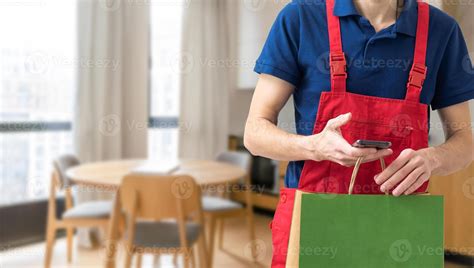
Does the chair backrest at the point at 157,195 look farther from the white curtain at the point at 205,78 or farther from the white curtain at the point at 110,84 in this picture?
the white curtain at the point at 205,78

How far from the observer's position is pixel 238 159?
285cm

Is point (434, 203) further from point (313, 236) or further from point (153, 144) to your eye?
point (153, 144)

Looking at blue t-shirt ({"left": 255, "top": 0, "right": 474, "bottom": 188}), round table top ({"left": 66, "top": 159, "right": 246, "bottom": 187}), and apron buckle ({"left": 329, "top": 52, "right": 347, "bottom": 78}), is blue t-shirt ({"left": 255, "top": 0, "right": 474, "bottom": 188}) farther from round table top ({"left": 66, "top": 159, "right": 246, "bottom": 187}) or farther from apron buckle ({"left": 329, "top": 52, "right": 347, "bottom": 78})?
round table top ({"left": 66, "top": 159, "right": 246, "bottom": 187})

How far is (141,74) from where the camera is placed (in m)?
3.41

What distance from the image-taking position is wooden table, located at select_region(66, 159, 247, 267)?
6.62 ft

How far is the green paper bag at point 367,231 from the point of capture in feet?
2.14

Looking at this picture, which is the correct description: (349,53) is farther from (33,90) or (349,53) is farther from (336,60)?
(33,90)

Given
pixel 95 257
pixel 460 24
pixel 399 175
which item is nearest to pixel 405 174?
pixel 399 175

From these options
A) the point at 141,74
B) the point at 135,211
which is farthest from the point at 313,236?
the point at 141,74

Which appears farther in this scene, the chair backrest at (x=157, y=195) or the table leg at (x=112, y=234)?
the table leg at (x=112, y=234)

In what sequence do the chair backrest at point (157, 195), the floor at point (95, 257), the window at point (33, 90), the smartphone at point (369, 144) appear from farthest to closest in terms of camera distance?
the window at point (33, 90) → the floor at point (95, 257) → the chair backrest at point (157, 195) → the smartphone at point (369, 144)

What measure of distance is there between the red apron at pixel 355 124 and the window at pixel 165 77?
2929 mm

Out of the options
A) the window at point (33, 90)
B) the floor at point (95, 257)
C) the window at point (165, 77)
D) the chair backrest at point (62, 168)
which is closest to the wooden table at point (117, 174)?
the chair backrest at point (62, 168)

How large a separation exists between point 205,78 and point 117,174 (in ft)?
5.61
